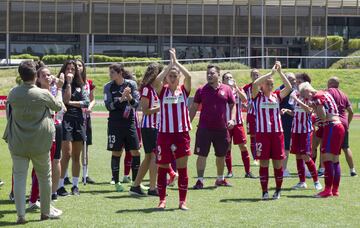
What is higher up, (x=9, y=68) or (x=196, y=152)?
(x=9, y=68)

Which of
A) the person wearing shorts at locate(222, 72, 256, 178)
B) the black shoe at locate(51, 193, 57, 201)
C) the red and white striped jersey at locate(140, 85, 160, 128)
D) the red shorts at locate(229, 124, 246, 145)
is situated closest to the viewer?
the black shoe at locate(51, 193, 57, 201)

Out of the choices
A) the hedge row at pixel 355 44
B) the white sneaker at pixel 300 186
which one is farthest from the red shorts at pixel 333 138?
the hedge row at pixel 355 44

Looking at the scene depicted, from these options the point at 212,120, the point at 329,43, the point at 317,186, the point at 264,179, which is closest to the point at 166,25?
the point at 329,43

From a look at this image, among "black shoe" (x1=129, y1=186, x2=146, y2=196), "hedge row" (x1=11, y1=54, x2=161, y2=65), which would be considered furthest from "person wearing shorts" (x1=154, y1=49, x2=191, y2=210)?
"hedge row" (x1=11, y1=54, x2=161, y2=65)

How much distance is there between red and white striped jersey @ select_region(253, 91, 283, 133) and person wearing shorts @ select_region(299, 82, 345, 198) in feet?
2.12

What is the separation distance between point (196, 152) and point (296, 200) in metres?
2.40

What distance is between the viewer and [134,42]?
201 feet

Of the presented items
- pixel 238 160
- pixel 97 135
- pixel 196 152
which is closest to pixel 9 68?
pixel 97 135

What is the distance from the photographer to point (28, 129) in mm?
8992

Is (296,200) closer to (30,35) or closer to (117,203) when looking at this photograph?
(117,203)

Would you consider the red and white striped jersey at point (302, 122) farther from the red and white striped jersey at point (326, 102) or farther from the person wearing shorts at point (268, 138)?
the person wearing shorts at point (268, 138)

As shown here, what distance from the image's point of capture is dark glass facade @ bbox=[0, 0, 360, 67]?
193 feet

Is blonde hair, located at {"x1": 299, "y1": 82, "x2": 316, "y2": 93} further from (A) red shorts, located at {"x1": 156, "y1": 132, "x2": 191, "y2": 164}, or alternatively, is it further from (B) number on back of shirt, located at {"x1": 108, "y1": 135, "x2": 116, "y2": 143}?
(B) number on back of shirt, located at {"x1": 108, "y1": 135, "x2": 116, "y2": 143}

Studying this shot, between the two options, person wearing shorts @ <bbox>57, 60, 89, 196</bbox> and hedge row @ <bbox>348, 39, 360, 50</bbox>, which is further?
hedge row @ <bbox>348, 39, 360, 50</bbox>
